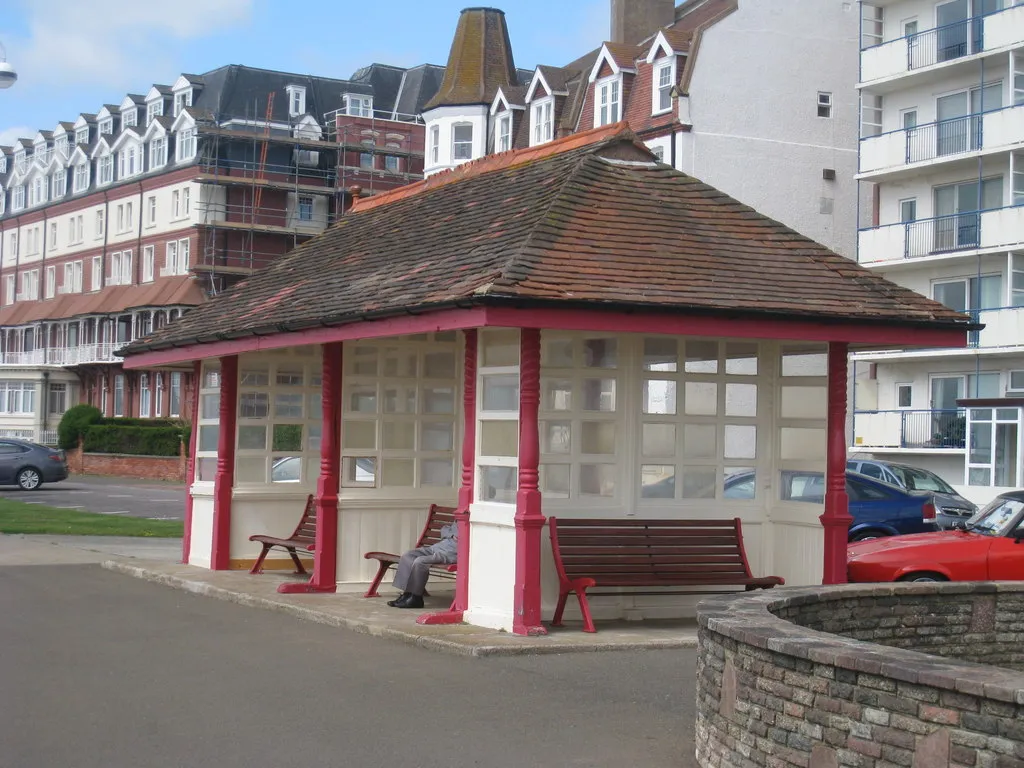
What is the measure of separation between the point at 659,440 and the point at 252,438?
6.30 m

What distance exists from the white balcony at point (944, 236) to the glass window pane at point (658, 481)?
28.4m

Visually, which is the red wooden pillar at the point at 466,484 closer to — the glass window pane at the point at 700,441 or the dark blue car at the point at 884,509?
the glass window pane at the point at 700,441

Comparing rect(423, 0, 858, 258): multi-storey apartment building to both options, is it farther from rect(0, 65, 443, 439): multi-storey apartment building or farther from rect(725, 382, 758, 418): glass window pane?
rect(725, 382, 758, 418): glass window pane

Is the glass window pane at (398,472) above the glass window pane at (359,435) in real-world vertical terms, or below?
below

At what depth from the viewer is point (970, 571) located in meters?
13.6

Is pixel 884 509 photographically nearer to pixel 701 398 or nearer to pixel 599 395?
pixel 701 398

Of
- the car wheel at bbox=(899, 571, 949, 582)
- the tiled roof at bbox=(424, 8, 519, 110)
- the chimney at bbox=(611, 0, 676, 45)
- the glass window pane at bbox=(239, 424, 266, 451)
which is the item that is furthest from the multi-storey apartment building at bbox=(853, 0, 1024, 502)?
the car wheel at bbox=(899, 571, 949, 582)

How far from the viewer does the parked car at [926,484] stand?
23.6m

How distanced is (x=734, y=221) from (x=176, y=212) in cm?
6071

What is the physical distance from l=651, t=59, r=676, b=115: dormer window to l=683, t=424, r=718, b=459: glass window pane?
33.8 m

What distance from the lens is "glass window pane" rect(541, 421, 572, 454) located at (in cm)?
1287

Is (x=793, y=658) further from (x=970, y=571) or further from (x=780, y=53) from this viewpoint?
(x=780, y=53)

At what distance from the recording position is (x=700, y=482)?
13359 mm

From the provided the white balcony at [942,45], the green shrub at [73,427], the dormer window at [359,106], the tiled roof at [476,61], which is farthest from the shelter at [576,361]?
the dormer window at [359,106]
